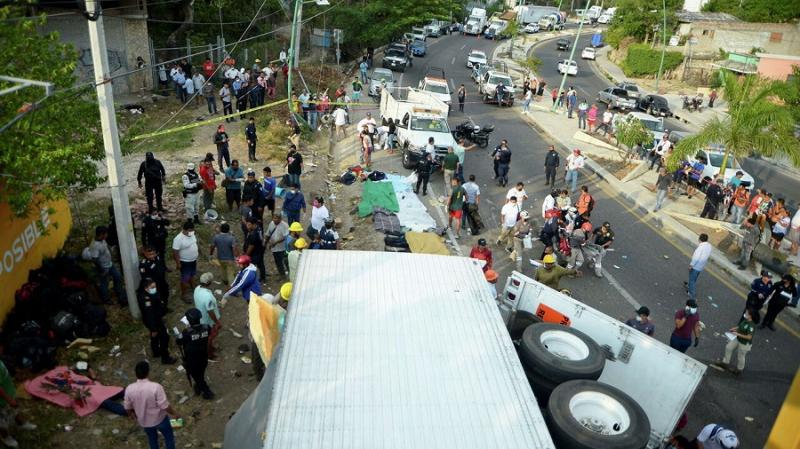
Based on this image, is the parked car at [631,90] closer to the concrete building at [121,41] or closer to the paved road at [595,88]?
the paved road at [595,88]

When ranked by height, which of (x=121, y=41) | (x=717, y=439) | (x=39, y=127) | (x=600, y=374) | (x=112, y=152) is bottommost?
(x=717, y=439)

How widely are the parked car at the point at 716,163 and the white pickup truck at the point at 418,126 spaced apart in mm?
9252

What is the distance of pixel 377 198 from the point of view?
15672mm

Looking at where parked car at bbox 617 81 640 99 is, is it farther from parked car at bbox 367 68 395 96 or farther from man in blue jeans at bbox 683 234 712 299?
man in blue jeans at bbox 683 234 712 299

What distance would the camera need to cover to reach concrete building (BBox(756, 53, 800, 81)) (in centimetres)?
3566

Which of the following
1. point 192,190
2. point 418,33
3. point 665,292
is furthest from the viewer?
point 418,33

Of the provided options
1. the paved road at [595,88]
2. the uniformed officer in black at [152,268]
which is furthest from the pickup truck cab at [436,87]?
the uniformed officer in black at [152,268]

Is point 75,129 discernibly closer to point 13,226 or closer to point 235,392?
point 13,226

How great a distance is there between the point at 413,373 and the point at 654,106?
33538 mm

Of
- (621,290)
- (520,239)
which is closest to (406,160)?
(520,239)

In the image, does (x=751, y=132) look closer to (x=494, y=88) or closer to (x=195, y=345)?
(x=494, y=88)

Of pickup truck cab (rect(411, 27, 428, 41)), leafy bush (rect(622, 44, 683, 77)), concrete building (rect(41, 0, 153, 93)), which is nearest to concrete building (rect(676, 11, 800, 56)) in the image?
leafy bush (rect(622, 44, 683, 77))

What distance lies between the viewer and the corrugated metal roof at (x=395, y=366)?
4.79 metres

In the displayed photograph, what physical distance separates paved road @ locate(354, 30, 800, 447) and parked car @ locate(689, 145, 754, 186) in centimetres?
398
